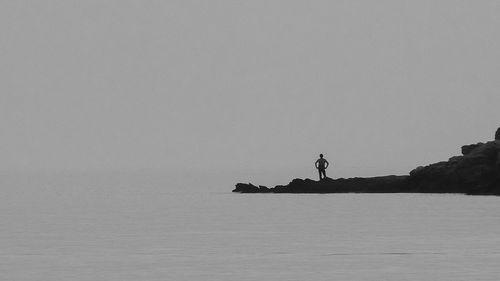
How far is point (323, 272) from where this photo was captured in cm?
3209

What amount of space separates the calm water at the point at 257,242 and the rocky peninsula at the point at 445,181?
370 inches

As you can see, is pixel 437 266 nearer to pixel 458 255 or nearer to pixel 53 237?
pixel 458 255

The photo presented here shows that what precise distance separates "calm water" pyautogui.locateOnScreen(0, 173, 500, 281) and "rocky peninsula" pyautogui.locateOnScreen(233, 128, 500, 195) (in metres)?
9.40

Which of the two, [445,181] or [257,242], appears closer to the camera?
[257,242]

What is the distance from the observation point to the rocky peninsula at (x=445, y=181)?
78.8 metres

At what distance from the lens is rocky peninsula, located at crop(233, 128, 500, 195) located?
3100 inches

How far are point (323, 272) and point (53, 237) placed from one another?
48.0 ft

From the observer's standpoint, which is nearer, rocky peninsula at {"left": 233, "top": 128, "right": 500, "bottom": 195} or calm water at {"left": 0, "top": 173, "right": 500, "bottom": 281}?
calm water at {"left": 0, "top": 173, "right": 500, "bottom": 281}

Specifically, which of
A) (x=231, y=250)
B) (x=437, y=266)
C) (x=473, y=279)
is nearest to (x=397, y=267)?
(x=437, y=266)

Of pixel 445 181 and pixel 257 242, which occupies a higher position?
pixel 445 181

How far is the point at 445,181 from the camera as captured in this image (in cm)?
8238

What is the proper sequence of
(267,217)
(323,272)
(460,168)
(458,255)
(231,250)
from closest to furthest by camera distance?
(323,272) < (458,255) < (231,250) < (267,217) < (460,168)

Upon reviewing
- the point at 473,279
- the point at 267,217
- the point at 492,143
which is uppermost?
the point at 492,143

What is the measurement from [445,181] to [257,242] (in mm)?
42575
